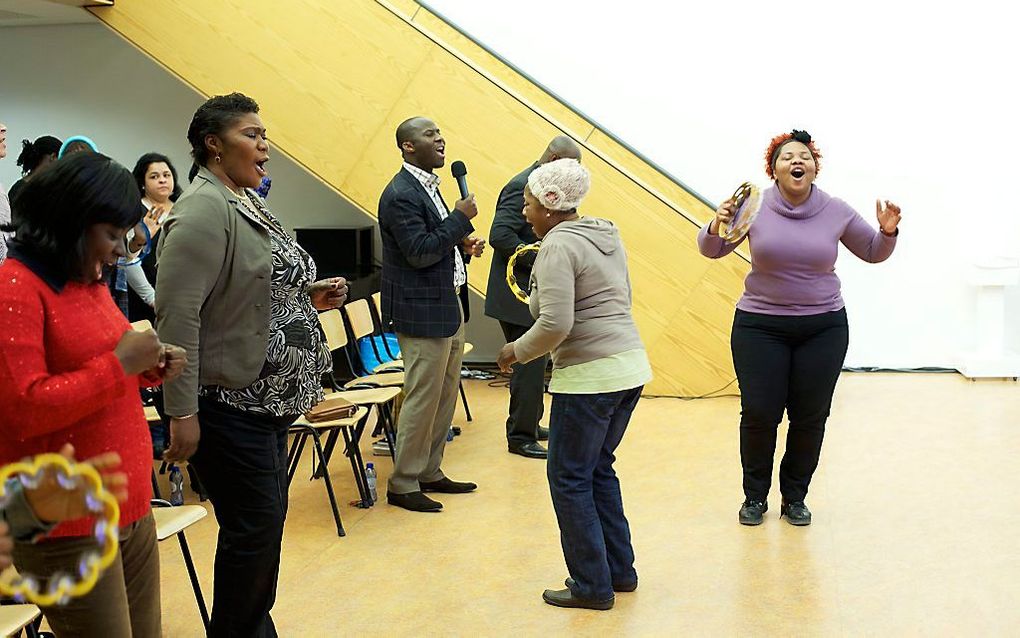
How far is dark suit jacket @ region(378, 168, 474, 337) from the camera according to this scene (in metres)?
5.00

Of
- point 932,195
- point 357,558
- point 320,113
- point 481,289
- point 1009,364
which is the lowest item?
point 357,558

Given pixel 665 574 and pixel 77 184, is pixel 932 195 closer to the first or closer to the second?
pixel 665 574

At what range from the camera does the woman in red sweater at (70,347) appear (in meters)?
2.17

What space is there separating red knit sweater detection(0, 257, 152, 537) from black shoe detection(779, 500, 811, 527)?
3.22 meters

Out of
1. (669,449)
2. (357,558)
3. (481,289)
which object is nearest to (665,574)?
(357,558)

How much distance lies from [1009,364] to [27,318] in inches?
286

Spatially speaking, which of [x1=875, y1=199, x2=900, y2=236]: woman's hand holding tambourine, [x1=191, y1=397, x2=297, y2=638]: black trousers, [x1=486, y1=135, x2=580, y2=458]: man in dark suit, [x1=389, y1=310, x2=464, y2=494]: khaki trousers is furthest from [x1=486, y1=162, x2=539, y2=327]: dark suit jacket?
[x1=191, y1=397, x2=297, y2=638]: black trousers

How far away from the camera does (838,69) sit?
8.34 meters

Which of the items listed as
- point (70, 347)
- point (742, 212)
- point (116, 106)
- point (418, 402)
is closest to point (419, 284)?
point (418, 402)

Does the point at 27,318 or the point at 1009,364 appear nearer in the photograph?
the point at 27,318

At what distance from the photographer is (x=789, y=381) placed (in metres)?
4.79

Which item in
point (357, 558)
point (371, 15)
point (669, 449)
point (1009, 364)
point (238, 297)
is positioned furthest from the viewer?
point (1009, 364)

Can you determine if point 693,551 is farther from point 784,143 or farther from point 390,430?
point 390,430

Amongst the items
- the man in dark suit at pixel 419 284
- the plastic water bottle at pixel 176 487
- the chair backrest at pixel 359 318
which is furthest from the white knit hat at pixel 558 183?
the chair backrest at pixel 359 318
